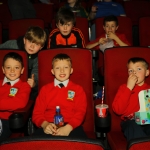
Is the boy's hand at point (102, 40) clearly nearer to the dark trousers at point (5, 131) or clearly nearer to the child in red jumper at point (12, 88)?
the child in red jumper at point (12, 88)

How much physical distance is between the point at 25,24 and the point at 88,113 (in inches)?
51.1

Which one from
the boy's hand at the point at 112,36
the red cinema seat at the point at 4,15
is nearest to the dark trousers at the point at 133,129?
the boy's hand at the point at 112,36

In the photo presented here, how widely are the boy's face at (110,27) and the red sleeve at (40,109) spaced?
3.82 feet

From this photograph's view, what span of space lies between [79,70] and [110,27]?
993 mm

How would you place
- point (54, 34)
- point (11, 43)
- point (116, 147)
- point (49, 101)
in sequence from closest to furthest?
point (116, 147)
point (49, 101)
point (11, 43)
point (54, 34)

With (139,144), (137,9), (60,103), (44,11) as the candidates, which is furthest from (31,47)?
(137,9)

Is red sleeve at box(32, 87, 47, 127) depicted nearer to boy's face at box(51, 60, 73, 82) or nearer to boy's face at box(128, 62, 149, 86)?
boy's face at box(51, 60, 73, 82)

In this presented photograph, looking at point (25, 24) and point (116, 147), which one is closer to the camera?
point (116, 147)

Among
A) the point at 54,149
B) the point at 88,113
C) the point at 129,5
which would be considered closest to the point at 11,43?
the point at 88,113

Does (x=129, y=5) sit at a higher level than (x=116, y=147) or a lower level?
higher

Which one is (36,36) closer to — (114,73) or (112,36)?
(114,73)

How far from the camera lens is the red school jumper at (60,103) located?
192 centimetres

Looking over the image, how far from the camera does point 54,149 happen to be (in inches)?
41.1

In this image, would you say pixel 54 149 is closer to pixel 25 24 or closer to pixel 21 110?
pixel 21 110
